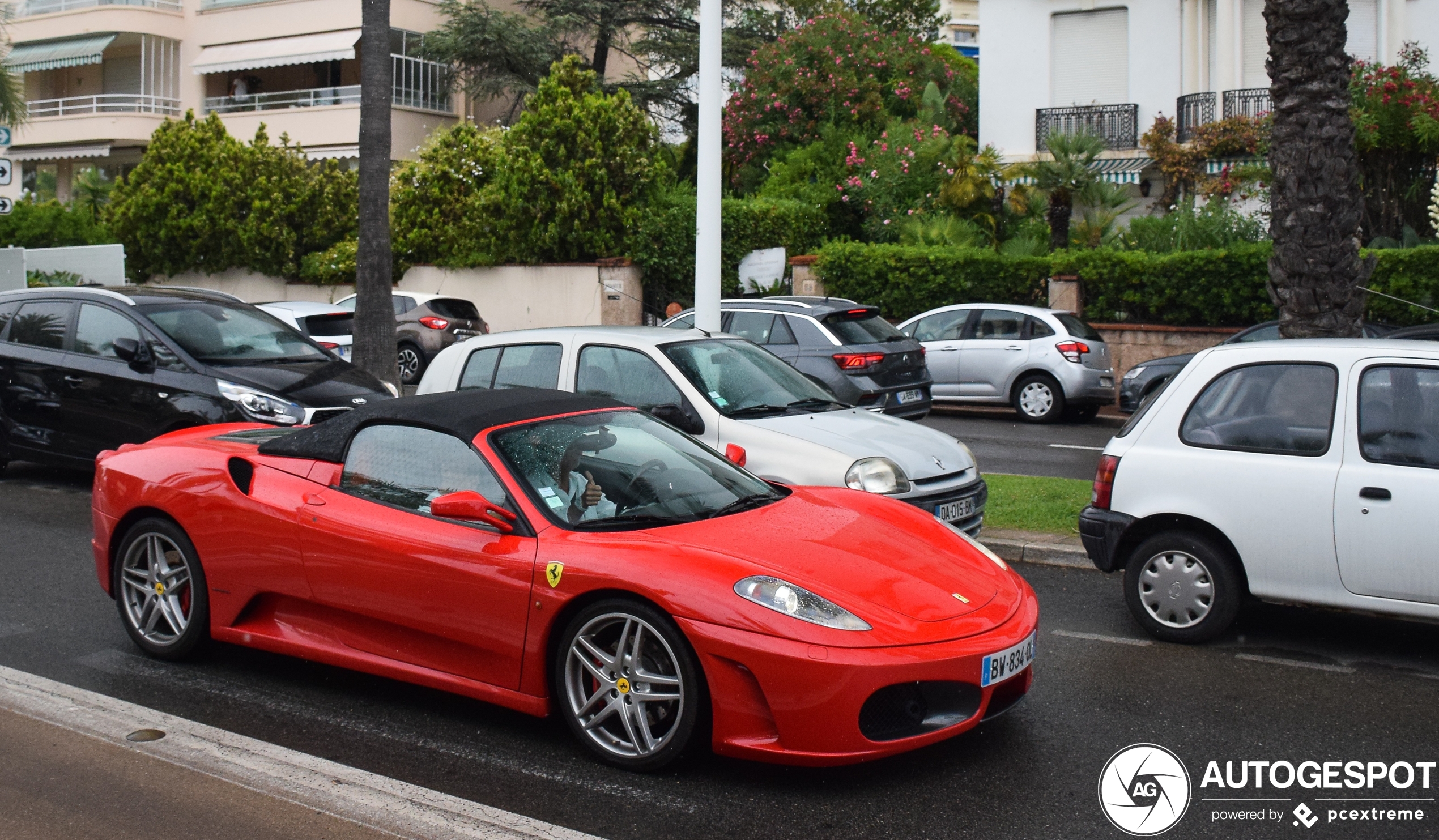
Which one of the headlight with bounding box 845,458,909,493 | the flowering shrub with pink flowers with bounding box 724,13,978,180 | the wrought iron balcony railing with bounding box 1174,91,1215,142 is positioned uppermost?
the flowering shrub with pink flowers with bounding box 724,13,978,180

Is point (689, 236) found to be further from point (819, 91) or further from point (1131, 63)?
point (1131, 63)

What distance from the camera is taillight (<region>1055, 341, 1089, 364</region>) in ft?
56.3

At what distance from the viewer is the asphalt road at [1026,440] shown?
13070 mm

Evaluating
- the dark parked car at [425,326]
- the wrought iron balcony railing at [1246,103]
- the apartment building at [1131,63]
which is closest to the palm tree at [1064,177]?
the apartment building at [1131,63]

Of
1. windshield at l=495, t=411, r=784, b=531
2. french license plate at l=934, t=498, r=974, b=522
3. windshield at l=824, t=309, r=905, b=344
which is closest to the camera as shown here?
windshield at l=495, t=411, r=784, b=531

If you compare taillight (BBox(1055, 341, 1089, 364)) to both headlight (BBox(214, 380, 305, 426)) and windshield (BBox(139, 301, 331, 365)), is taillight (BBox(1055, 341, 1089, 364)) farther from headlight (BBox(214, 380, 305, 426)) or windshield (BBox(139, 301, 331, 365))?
headlight (BBox(214, 380, 305, 426))

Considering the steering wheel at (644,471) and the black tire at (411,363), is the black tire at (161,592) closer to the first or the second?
the steering wheel at (644,471)

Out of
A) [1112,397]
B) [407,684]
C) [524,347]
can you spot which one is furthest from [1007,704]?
[1112,397]

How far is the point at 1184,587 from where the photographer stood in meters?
6.51

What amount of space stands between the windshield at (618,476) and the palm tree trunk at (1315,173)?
5.57 meters

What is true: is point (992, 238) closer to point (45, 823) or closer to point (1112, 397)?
point (1112, 397)

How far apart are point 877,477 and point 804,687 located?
3350 millimetres

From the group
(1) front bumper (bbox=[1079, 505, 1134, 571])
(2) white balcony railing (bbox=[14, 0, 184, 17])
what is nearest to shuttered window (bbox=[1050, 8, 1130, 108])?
(1) front bumper (bbox=[1079, 505, 1134, 571])

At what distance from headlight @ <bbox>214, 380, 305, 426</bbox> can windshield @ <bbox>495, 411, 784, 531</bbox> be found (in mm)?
4953
